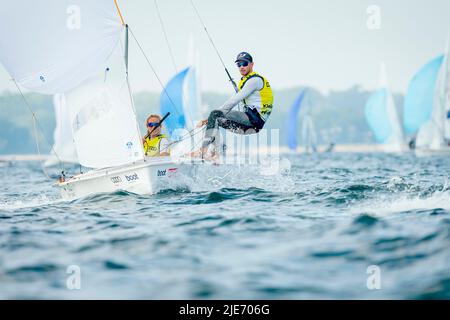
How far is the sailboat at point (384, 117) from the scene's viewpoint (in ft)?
161

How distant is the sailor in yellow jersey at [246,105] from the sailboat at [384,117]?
4193cm

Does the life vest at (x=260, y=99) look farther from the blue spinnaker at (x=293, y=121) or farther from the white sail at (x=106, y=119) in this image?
the blue spinnaker at (x=293, y=121)

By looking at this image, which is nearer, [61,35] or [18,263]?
[18,263]

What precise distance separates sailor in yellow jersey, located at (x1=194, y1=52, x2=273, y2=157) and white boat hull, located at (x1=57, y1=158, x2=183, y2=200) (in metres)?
0.98

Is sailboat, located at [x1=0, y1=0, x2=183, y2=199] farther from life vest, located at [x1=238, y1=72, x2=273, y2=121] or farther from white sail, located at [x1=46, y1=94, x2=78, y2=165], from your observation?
white sail, located at [x1=46, y1=94, x2=78, y2=165]

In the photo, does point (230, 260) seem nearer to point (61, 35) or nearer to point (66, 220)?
point (66, 220)

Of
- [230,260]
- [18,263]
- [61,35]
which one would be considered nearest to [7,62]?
[61,35]

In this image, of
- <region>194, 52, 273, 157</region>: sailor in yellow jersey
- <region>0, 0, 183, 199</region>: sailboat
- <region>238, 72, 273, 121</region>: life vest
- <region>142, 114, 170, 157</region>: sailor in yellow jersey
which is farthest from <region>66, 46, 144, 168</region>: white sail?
<region>238, 72, 273, 121</region>: life vest

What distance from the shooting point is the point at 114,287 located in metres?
4.17

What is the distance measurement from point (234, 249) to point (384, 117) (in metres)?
46.7

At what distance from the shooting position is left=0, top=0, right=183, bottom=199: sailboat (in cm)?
955

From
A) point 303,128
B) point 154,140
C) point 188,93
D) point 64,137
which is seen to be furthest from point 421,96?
point 154,140
